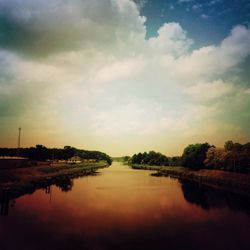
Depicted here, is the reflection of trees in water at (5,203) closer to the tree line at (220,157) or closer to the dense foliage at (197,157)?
the tree line at (220,157)

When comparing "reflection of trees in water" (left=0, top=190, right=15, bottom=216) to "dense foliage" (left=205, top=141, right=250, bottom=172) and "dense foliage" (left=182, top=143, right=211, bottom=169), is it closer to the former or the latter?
→ "dense foliage" (left=205, top=141, right=250, bottom=172)

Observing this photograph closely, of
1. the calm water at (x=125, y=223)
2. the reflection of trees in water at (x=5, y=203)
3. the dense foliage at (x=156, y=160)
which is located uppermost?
the dense foliage at (x=156, y=160)

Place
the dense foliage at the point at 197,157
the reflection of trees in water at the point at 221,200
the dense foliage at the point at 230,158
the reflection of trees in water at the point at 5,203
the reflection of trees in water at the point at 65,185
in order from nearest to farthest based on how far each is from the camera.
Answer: the reflection of trees in water at the point at 5,203 → the reflection of trees in water at the point at 221,200 → the reflection of trees in water at the point at 65,185 → the dense foliage at the point at 230,158 → the dense foliage at the point at 197,157

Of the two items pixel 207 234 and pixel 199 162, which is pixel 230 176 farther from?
pixel 207 234

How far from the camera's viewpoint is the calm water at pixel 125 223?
20.7 metres

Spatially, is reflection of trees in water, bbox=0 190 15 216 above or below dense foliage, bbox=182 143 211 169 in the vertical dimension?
below

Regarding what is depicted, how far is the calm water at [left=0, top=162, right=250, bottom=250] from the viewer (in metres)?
20.7

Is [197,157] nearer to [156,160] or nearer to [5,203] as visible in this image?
[5,203]

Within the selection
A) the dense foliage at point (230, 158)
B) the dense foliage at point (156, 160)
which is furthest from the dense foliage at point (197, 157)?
the dense foliage at point (156, 160)

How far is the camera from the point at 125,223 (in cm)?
2656

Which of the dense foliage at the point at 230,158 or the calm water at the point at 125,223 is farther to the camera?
the dense foliage at the point at 230,158

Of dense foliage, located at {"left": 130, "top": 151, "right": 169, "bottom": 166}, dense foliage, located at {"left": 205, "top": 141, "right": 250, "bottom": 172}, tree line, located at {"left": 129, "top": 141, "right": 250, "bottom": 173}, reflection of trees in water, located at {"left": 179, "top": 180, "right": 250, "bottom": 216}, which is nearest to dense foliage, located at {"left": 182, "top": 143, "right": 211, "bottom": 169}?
tree line, located at {"left": 129, "top": 141, "right": 250, "bottom": 173}

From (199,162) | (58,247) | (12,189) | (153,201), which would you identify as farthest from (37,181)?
(199,162)

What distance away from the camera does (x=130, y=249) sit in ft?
63.9
